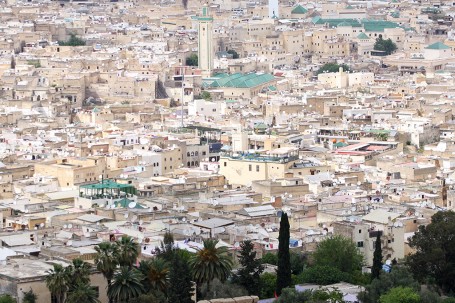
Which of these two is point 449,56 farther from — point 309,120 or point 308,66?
point 309,120

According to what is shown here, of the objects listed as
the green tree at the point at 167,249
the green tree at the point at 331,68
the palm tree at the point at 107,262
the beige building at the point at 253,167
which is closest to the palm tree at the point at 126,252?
the palm tree at the point at 107,262

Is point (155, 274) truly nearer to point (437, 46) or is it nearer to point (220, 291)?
point (220, 291)

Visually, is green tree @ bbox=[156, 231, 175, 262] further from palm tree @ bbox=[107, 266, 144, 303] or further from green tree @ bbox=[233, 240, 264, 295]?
palm tree @ bbox=[107, 266, 144, 303]

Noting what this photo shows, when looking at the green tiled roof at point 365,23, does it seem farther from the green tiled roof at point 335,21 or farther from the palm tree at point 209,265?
the palm tree at point 209,265

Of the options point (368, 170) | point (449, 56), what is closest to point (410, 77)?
point (449, 56)

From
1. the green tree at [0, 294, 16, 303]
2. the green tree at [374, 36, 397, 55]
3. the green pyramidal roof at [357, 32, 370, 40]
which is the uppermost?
the green tree at [0, 294, 16, 303]

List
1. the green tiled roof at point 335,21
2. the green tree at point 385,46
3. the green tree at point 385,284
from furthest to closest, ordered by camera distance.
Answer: the green tiled roof at point 335,21, the green tree at point 385,46, the green tree at point 385,284

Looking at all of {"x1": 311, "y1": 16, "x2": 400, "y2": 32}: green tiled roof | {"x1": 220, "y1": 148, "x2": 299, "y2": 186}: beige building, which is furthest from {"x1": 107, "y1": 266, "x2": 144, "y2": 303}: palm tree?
{"x1": 311, "y1": 16, "x2": 400, "y2": 32}: green tiled roof
